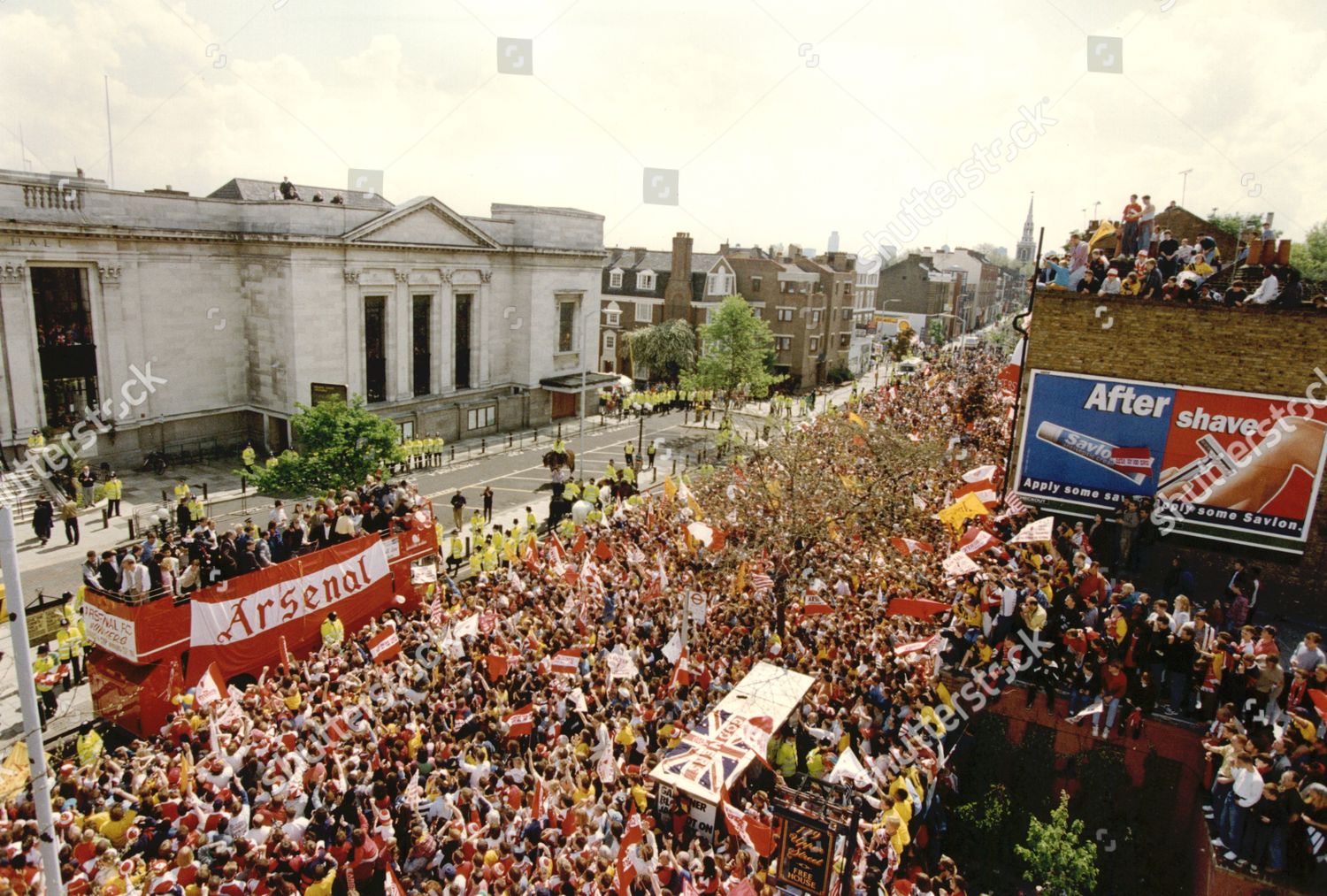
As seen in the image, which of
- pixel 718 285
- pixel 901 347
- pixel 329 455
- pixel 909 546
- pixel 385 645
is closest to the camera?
pixel 385 645

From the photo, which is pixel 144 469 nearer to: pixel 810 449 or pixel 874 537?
pixel 810 449

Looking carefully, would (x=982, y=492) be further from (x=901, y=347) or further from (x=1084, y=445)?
(x=901, y=347)

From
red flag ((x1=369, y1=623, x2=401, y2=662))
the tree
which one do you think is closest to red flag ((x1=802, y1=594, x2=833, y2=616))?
red flag ((x1=369, y1=623, x2=401, y2=662))

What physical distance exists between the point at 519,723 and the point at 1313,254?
6858 centimetres

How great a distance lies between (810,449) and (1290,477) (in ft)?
44.7

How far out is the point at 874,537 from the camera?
2206cm

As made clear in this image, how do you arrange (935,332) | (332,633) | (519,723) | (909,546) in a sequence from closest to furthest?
(519,723)
(332,633)
(909,546)
(935,332)

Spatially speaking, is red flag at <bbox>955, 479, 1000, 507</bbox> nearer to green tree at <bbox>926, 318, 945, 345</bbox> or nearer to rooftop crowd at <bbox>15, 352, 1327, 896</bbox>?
rooftop crowd at <bbox>15, 352, 1327, 896</bbox>

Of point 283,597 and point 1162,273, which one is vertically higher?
point 1162,273

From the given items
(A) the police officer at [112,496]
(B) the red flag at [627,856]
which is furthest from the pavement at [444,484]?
(B) the red flag at [627,856]

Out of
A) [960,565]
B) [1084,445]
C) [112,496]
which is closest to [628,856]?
[960,565]

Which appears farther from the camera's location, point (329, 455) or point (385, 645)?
point (329, 455)

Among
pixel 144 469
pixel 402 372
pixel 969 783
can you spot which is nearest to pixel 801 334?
pixel 402 372

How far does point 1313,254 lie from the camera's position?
58.8 metres
